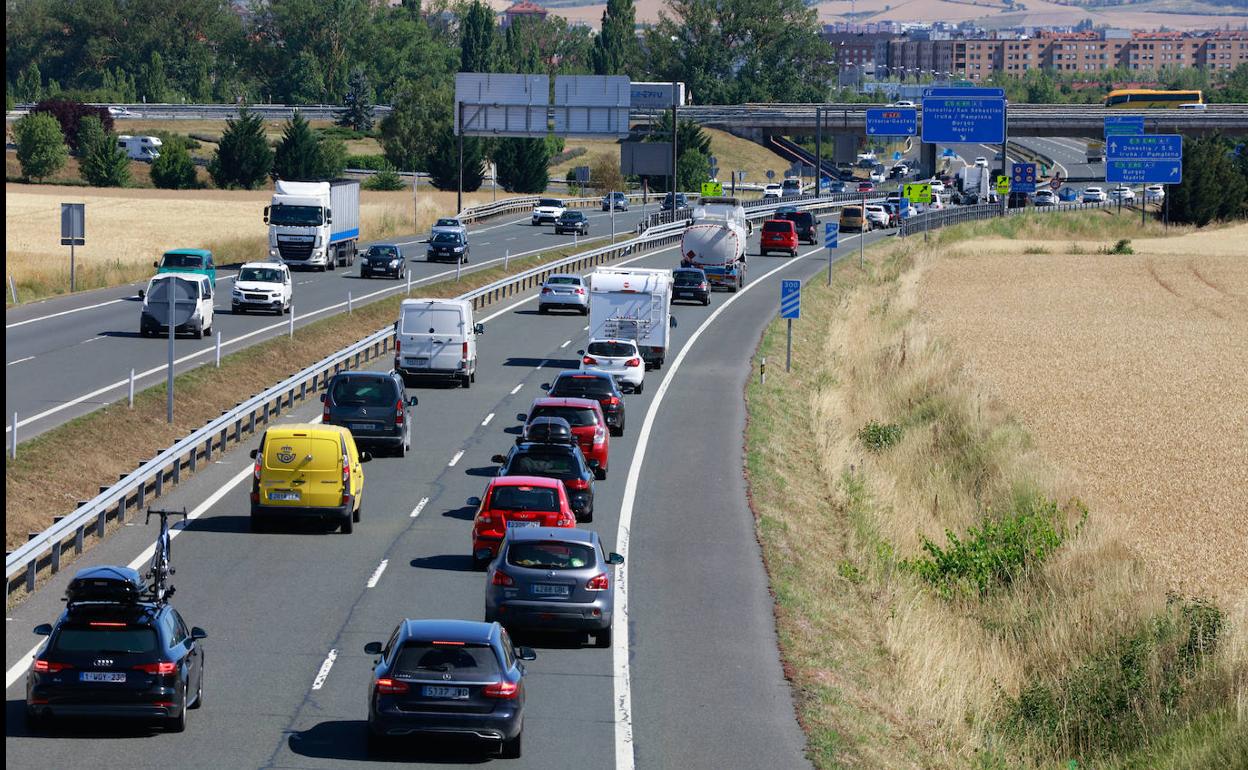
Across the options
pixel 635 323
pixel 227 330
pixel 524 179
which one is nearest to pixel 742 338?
pixel 635 323

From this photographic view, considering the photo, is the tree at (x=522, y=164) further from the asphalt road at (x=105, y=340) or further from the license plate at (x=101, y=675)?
the license plate at (x=101, y=675)

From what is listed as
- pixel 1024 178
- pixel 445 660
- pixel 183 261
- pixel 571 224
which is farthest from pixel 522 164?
pixel 445 660

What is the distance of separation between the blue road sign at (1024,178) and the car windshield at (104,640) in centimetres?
11086

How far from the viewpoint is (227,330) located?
52.9 metres

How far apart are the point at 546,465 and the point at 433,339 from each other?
53.6 ft

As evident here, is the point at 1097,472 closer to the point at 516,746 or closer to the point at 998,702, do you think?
the point at 998,702

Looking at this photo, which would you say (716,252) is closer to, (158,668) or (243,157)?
(158,668)

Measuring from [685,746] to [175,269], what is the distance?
150 feet

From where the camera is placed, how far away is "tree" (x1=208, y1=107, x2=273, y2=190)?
135875mm

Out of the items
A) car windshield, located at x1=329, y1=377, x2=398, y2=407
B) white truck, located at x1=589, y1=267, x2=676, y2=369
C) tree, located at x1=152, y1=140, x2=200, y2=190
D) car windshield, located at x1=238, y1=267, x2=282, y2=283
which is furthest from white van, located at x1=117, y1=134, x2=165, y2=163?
car windshield, located at x1=329, y1=377, x2=398, y2=407

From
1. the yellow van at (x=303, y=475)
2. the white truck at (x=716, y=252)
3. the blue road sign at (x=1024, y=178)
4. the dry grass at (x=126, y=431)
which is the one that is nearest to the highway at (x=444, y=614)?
the yellow van at (x=303, y=475)

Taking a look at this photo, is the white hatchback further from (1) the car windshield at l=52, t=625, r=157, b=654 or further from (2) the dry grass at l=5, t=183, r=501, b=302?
(1) the car windshield at l=52, t=625, r=157, b=654

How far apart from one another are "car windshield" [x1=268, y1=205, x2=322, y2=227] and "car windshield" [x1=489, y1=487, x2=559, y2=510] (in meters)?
46.5

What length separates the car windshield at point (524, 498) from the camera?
25.4 m
